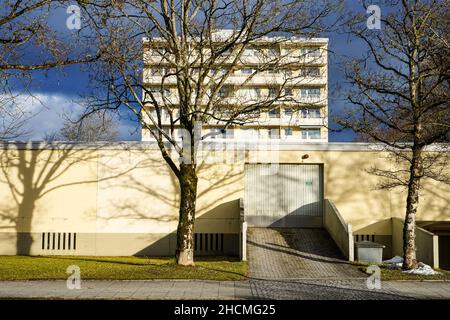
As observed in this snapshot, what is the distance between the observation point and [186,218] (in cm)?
1638

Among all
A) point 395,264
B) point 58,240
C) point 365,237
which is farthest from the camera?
point 58,240

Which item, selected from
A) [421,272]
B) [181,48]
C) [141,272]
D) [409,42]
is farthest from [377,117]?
[141,272]

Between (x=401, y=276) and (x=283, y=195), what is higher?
(x=283, y=195)

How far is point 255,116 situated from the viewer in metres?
17.5

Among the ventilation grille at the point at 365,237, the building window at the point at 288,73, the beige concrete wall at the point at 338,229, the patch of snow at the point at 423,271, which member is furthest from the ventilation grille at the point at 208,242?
the patch of snow at the point at 423,271

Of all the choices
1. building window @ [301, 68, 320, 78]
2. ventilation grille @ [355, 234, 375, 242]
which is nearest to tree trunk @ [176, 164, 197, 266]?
building window @ [301, 68, 320, 78]

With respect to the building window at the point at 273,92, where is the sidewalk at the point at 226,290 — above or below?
below

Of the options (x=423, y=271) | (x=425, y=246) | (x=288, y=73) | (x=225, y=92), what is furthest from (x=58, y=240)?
(x=425, y=246)

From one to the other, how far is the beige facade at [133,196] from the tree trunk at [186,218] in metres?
6.33

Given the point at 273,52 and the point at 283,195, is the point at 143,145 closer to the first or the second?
the point at 283,195

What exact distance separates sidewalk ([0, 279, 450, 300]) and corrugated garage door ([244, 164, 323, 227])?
26.6ft

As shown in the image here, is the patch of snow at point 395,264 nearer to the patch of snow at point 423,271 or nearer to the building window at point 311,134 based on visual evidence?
the patch of snow at point 423,271

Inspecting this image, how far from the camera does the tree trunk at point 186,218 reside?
16234mm

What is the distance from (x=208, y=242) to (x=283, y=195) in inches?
160
